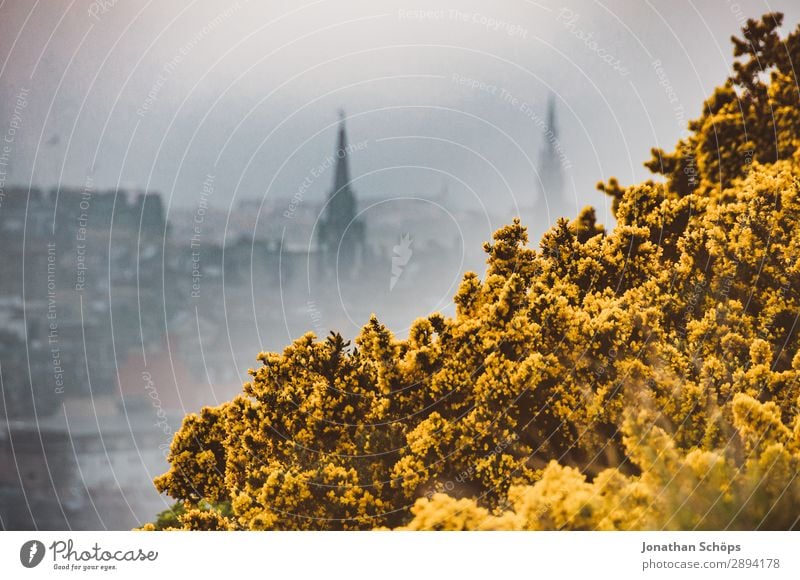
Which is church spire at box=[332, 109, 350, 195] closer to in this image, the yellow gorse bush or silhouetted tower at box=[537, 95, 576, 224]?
the yellow gorse bush

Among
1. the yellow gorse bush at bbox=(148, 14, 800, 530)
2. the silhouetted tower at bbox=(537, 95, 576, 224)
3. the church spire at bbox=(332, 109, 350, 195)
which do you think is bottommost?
the yellow gorse bush at bbox=(148, 14, 800, 530)

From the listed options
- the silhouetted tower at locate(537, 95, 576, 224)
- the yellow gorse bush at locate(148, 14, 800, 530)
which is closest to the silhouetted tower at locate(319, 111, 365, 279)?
the yellow gorse bush at locate(148, 14, 800, 530)

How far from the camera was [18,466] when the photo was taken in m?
5.94

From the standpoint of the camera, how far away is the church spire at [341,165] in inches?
236

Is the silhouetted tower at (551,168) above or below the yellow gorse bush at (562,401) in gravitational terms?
above
